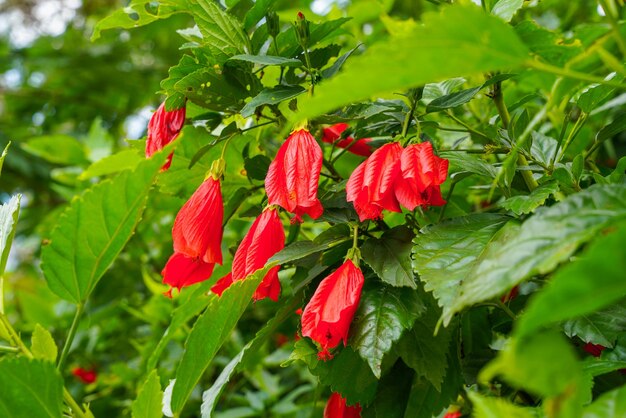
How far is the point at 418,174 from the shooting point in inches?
26.3

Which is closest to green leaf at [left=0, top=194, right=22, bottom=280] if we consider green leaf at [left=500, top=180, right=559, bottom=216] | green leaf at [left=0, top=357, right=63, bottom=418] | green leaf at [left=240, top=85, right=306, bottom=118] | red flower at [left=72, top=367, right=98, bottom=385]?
green leaf at [left=0, top=357, right=63, bottom=418]

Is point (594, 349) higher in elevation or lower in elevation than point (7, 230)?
lower

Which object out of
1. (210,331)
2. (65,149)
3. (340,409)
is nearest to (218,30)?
(210,331)

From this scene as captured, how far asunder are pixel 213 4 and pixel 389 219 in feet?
1.16

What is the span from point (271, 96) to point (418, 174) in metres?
0.18

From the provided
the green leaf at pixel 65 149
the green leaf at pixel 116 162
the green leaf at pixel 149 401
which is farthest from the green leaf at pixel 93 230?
the green leaf at pixel 65 149

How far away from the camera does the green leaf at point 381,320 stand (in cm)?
63

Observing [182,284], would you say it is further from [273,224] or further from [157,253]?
[157,253]

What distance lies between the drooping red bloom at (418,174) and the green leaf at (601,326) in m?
0.19

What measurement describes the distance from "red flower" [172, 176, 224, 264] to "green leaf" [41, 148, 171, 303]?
0.10 meters

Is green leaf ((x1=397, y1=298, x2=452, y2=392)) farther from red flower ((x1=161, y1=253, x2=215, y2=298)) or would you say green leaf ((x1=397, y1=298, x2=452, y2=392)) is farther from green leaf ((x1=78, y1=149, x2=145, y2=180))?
green leaf ((x1=78, y1=149, x2=145, y2=180))

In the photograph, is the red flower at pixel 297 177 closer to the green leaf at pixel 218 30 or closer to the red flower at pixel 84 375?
the green leaf at pixel 218 30

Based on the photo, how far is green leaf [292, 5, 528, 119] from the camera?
0.40m

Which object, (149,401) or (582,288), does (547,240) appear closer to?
(582,288)
